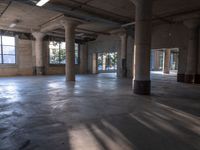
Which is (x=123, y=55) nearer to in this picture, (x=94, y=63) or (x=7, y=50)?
(x=94, y=63)

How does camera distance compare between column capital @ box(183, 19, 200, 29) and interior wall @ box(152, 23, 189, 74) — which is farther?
interior wall @ box(152, 23, 189, 74)

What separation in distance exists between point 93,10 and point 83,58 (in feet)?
33.8

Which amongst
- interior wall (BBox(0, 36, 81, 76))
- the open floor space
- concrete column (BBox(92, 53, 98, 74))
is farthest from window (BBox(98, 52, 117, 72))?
interior wall (BBox(0, 36, 81, 76))

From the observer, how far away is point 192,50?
34.6ft

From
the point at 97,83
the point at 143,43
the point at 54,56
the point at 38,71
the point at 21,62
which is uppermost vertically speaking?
the point at 54,56

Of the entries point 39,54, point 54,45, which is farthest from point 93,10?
point 54,45

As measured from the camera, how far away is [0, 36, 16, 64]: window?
48.9ft

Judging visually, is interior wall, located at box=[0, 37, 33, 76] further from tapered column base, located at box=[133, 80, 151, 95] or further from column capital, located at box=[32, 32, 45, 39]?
tapered column base, located at box=[133, 80, 151, 95]

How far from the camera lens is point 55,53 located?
1789 centimetres

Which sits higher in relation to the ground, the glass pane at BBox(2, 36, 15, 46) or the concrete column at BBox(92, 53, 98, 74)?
the glass pane at BBox(2, 36, 15, 46)

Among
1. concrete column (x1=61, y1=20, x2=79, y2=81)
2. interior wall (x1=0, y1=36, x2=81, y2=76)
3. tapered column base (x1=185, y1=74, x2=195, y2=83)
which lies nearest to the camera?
tapered column base (x1=185, y1=74, x2=195, y2=83)

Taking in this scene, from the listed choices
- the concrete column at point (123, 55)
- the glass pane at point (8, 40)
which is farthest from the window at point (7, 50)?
the concrete column at point (123, 55)

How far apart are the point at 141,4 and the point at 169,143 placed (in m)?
5.47

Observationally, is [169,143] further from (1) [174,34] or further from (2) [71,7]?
(1) [174,34]
